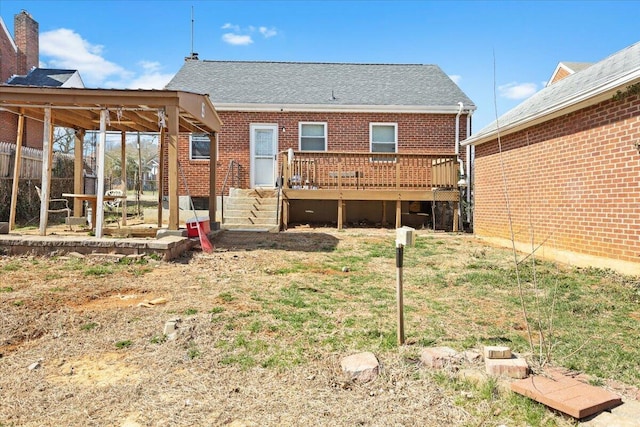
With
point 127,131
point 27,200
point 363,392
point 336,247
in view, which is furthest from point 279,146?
point 363,392

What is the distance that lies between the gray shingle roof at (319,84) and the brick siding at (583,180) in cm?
566

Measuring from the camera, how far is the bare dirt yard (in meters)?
2.40

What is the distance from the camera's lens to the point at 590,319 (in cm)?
400

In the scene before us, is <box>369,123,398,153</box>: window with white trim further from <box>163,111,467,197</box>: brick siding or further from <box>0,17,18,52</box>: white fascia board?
<box>0,17,18,52</box>: white fascia board

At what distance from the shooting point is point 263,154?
14.1 metres

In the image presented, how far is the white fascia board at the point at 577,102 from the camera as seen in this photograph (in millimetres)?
Result: 5609

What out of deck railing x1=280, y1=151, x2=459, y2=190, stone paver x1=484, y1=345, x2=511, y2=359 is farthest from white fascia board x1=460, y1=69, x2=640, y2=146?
stone paver x1=484, y1=345, x2=511, y2=359

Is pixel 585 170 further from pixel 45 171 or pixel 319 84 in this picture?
pixel 319 84

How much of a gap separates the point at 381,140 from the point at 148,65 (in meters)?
18.0

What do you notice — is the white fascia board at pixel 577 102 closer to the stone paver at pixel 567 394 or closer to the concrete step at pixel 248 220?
the stone paver at pixel 567 394

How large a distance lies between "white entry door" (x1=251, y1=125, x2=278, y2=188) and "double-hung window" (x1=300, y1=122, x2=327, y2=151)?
2.94 feet

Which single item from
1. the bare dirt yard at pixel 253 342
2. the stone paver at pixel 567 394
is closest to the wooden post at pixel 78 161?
the bare dirt yard at pixel 253 342

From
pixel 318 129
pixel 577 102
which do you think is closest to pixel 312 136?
pixel 318 129

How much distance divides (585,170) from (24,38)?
26085 mm
